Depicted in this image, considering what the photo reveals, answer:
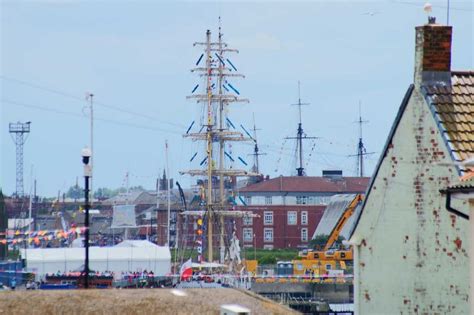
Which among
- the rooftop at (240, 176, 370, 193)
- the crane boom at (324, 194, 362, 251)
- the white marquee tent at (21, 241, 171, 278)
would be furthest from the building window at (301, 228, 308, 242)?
the white marquee tent at (21, 241, 171, 278)

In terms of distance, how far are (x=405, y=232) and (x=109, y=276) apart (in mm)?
68437

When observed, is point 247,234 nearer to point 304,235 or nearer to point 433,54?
point 304,235

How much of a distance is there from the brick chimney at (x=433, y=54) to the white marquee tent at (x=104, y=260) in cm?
7488

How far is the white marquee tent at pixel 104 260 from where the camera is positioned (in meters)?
104

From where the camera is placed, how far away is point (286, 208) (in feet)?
573

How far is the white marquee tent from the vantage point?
104 metres

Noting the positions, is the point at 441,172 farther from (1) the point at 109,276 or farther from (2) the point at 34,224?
(2) the point at 34,224

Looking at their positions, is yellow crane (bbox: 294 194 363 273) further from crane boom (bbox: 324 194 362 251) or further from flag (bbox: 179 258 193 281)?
flag (bbox: 179 258 193 281)

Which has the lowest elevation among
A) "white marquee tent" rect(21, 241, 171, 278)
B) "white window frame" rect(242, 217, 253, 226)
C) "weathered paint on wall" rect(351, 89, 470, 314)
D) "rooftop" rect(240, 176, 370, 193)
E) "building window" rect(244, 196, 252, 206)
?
"weathered paint on wall" rect(351, 89, 470, 314)

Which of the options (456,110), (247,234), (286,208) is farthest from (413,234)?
(247,234)


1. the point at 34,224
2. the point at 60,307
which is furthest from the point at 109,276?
the point at 34,224

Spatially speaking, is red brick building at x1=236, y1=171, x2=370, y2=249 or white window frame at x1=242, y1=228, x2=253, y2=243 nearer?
red brick building at x1=236, y1=171, x2=370, y2=249

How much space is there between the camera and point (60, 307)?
23594mm

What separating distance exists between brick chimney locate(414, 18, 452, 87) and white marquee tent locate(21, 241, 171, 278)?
246 ft
